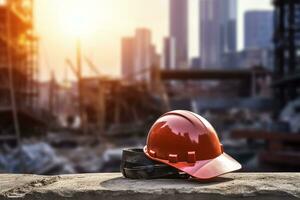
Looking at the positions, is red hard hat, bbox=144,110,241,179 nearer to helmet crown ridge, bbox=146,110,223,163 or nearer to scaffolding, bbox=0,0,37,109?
helmet crown ridge, bbox=146,110,223,163

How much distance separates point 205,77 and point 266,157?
5503cm

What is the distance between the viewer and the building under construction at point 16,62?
103ft

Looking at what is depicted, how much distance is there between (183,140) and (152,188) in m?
0.51

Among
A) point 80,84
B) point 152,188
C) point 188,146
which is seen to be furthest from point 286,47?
point 152,188

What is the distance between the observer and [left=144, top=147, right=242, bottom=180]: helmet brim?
306 cm

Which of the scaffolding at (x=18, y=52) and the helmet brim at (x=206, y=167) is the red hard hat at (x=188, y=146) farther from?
the scaffolding at (x=18, y=52)

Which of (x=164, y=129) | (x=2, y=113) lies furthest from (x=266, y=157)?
(x=2, y=113)

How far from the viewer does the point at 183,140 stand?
3.16 metres

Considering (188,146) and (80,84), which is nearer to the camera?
(188,146)

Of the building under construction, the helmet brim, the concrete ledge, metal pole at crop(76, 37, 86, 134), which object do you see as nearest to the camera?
the concrete ledge

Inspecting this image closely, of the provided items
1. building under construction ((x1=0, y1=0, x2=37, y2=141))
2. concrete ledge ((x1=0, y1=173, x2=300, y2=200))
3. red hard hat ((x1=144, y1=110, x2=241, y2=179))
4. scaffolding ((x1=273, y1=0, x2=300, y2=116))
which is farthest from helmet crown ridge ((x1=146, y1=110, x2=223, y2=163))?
scaffolding ((x1=273, y1=0, x2=300, y2=116))

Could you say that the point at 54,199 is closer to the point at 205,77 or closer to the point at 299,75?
the point at 299,75

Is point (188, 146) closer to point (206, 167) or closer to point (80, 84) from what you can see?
point (206, 167)

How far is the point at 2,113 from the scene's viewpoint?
31422mm
